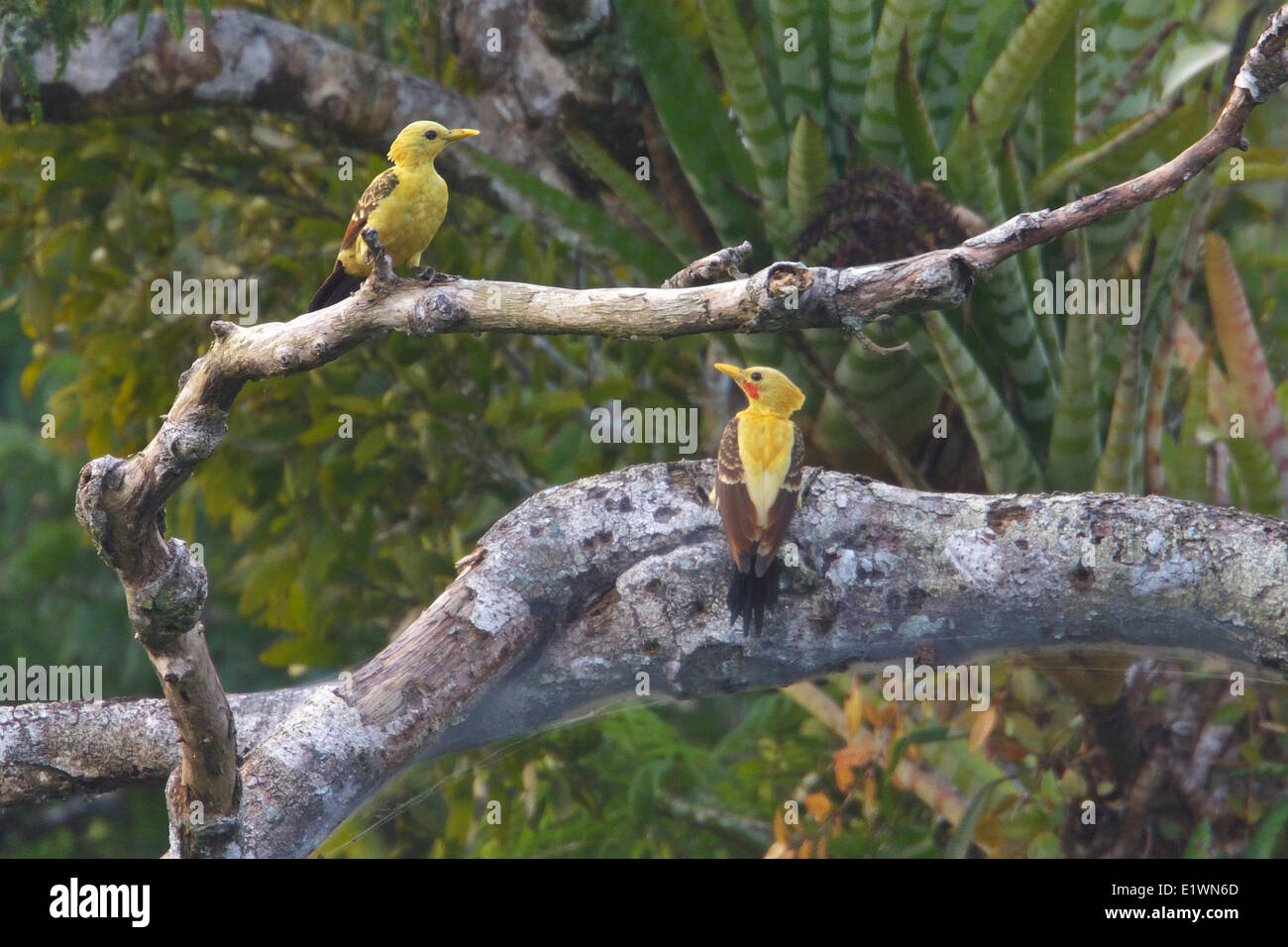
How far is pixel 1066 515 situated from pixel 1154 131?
3.59 ft

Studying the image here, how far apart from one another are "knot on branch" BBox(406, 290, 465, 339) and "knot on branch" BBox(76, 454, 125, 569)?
531mm

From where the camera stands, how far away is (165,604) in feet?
6.56

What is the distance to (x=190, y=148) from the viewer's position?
4.33 m

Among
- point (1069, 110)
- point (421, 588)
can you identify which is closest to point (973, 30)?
point (1069, 110)

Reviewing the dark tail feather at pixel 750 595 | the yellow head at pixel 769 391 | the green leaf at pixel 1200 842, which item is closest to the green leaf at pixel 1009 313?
the yellow head at pixel 769 391

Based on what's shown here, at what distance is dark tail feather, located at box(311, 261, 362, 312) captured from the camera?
2.29 meters

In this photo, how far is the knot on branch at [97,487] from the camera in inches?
77.9

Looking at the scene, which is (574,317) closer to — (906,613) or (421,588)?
(906,613)

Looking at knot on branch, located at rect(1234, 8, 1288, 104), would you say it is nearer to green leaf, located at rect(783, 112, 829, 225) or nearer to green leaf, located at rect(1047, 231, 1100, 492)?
green leaf, located at rect(1047, 231, 1100, 492)

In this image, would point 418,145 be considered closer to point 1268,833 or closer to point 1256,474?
point 1256,474

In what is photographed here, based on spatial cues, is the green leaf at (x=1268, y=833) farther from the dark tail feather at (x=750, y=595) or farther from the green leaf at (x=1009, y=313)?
the dark tail feather at (x=750, y=595)

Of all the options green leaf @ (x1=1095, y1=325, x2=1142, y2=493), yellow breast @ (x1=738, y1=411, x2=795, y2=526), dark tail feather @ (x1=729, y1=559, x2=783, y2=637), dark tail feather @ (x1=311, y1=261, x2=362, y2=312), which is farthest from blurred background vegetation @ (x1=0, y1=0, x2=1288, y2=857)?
dark tail feather @ (x1=311, y1=261, x2=362, y2=312)

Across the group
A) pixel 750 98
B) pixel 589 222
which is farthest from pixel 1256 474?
pixel 589 222

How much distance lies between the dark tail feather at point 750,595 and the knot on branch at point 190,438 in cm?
99
